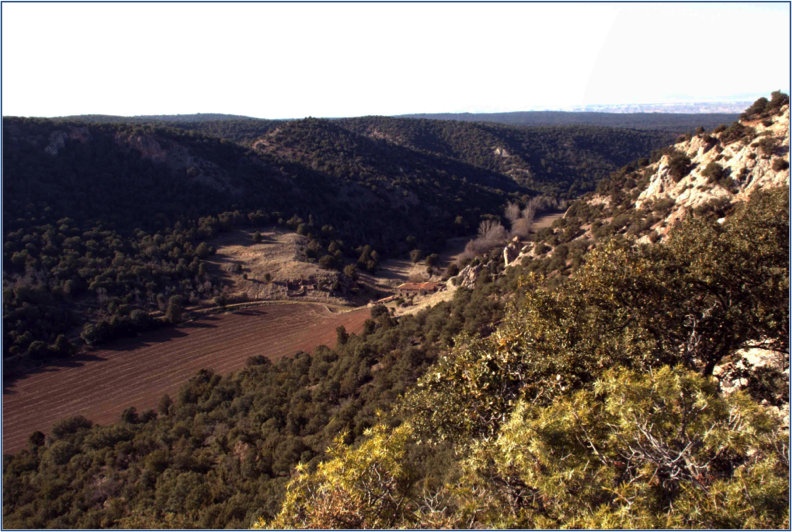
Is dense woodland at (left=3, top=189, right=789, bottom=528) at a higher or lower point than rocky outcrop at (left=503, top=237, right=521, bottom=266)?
higher

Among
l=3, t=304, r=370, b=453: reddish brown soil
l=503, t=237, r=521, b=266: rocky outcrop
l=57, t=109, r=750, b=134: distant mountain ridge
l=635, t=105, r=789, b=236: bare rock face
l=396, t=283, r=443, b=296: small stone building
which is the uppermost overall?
l=57, t=109, r=750, b=134: distant mountain ridge

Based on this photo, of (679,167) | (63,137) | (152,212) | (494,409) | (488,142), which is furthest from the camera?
(488,142)

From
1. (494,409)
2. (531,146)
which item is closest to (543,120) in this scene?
(531,146)

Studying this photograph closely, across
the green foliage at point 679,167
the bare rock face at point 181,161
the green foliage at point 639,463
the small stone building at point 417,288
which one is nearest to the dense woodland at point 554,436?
the green foliage at point 639,463

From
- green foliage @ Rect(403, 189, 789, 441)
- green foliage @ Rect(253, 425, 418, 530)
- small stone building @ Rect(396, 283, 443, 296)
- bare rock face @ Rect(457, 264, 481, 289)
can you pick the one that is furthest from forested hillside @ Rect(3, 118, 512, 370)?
green foliage @ Rect(403, 189, 789, 441)

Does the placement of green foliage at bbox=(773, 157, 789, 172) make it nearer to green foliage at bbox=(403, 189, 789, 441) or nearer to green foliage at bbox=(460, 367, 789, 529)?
green foliage at bbox=(403, 189, 789, 441)

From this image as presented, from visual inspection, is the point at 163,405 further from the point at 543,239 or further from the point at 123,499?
the point at 543,239

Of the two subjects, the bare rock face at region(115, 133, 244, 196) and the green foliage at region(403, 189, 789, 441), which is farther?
the bare rock face at region(115, 133, 244, 196)

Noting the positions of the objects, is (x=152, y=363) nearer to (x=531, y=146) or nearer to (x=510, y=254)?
(x=510, y=254)
